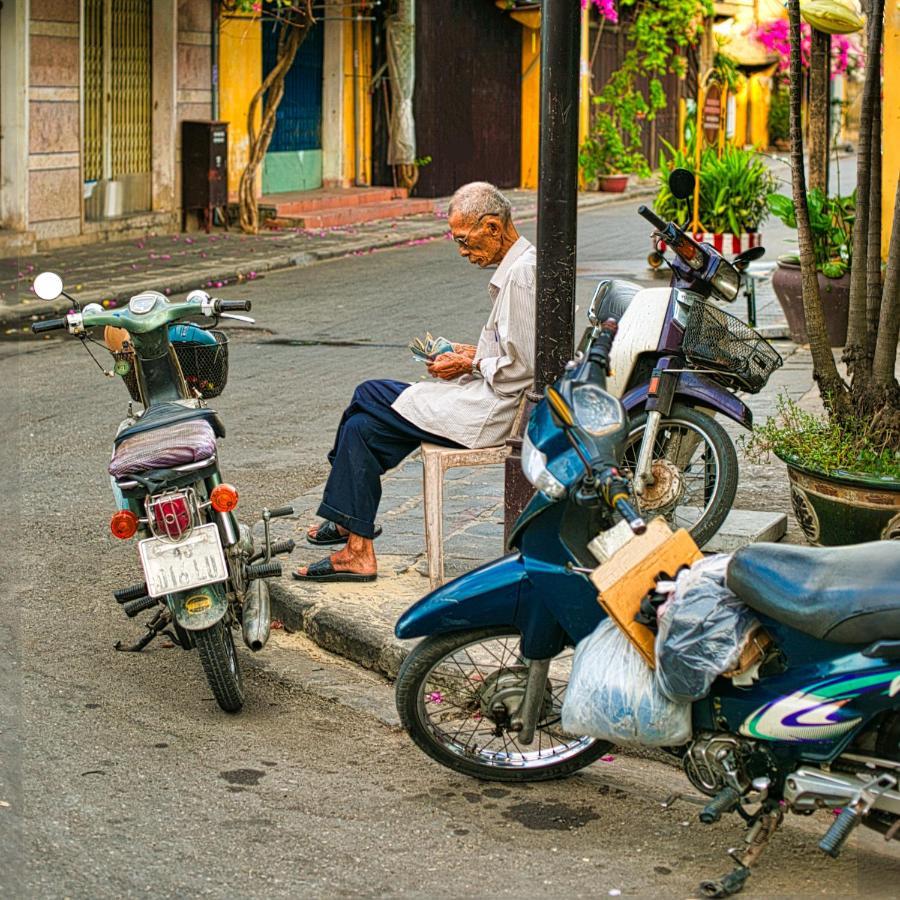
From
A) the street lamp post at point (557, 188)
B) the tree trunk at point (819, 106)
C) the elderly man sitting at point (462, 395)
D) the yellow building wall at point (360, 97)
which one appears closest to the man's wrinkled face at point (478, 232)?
the elderly man sitting at point (462, 395)

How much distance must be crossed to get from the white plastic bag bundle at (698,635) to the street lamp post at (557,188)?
1711 mm

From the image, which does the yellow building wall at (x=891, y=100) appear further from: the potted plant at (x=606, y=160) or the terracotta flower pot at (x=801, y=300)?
the potted plant at (x=606, y=160)

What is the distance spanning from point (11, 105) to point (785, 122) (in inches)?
1192

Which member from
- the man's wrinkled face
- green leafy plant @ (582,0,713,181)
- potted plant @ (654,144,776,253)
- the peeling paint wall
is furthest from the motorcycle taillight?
green leafy plant @ (582,0,713,181)

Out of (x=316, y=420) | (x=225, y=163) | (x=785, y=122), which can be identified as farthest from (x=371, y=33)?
(x=785, y=122)

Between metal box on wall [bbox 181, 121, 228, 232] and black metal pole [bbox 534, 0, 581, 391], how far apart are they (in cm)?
1382

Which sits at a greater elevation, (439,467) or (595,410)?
(595,410)

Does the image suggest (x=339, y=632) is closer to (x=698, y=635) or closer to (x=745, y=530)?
(x=745, y=530)

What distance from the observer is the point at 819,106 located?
8250 mm

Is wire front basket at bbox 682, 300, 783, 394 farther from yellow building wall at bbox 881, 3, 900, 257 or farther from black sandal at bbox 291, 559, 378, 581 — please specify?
yellow building wall at bbox 881, 3, 900, 257

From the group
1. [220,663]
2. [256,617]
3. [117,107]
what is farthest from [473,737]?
[117,107]

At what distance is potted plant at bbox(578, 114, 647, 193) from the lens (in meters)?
27.1

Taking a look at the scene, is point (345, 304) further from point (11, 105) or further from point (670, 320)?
point (670, 320)

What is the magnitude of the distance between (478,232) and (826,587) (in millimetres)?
2342
